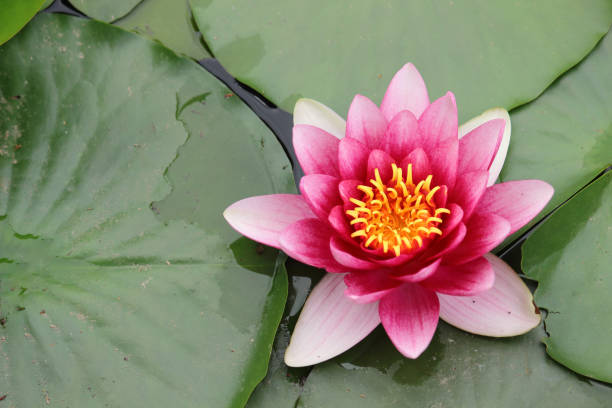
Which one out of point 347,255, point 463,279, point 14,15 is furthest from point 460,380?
point 14,15

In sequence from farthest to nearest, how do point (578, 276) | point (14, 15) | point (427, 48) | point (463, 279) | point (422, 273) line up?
1. point (427, 48)
2. point (14, 15)
3. point (578, 276)
4. point (463, 279)
5. point (422, 273)

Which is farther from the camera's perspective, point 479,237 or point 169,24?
point 169,24

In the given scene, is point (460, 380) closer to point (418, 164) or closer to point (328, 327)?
point (328, 327)

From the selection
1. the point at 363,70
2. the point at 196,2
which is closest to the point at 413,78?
the point at 363,70

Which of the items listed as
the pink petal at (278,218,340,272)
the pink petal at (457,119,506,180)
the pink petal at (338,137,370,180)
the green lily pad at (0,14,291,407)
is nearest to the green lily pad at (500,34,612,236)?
the pink petal at (457,119,506,180)

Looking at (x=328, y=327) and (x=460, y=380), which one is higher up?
(x=328, y=327)

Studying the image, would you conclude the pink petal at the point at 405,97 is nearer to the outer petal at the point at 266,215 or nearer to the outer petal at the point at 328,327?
the outer petal at the point at 266,215

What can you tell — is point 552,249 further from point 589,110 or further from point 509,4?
point 509,4
